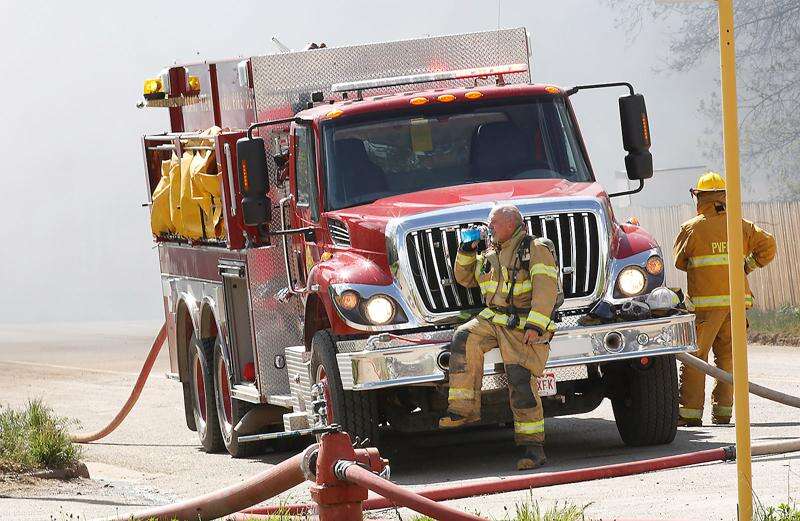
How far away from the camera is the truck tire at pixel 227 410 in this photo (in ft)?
41.1

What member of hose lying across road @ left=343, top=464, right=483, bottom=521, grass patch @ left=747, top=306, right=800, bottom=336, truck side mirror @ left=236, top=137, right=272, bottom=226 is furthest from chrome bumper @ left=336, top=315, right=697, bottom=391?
grass patch @ left=747, top=306, right=800, bottom=336

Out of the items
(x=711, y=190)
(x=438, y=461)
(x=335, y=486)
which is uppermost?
(x=711, y=190)

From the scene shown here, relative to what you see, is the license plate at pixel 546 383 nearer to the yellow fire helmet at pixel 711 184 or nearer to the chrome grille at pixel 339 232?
the chrome grille at pixel 339 232

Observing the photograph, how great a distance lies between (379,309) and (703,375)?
114 inches

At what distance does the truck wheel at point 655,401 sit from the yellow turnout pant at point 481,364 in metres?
1.08

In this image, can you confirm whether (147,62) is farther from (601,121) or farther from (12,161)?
(601,121)

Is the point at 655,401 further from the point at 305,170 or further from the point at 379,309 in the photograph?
the point at 305,170

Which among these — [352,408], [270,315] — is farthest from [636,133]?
[270,315]

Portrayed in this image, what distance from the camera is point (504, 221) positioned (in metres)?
9.40

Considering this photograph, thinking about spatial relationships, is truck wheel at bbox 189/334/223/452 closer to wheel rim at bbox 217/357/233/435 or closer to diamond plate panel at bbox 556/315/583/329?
wheel rim at bbox 217/357/233/435

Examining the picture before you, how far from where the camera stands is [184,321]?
14.2 m

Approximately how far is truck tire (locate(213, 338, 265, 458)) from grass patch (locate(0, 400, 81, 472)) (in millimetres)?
1372

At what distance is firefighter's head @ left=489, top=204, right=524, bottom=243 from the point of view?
940 centimetres

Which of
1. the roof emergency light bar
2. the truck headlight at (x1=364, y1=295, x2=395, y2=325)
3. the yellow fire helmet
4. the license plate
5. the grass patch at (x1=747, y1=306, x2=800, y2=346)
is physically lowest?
the grass patch at (x1=747, y1=306, x2=800, y2=346)
